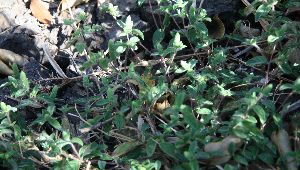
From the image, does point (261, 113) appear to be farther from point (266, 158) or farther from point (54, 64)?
point (54, 64)

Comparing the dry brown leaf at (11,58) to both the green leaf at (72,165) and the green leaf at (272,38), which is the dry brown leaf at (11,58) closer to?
the green leaf at (72,165)

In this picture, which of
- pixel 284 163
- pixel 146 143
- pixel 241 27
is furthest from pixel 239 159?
pixel 241 27

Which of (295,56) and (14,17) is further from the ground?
(14,17)

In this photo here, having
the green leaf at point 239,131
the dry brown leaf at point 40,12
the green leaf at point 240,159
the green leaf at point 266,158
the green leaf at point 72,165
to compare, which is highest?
the dry brown leaf at point 40,12

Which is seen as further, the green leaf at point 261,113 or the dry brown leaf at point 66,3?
the dry brown leaf at point 66,3

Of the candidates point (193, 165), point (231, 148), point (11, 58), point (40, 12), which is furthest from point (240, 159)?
point (40, 12)

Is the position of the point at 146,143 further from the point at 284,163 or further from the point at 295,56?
the point at 295,56

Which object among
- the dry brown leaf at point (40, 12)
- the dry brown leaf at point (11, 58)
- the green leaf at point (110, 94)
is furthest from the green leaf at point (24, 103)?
the dry brown leaf at point (40, 12)

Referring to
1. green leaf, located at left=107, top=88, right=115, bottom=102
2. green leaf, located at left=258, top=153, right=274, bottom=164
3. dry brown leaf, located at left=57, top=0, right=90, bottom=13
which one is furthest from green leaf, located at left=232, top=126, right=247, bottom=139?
dry brown leaf, located at left=57, top=0, right=90, bottom=13
